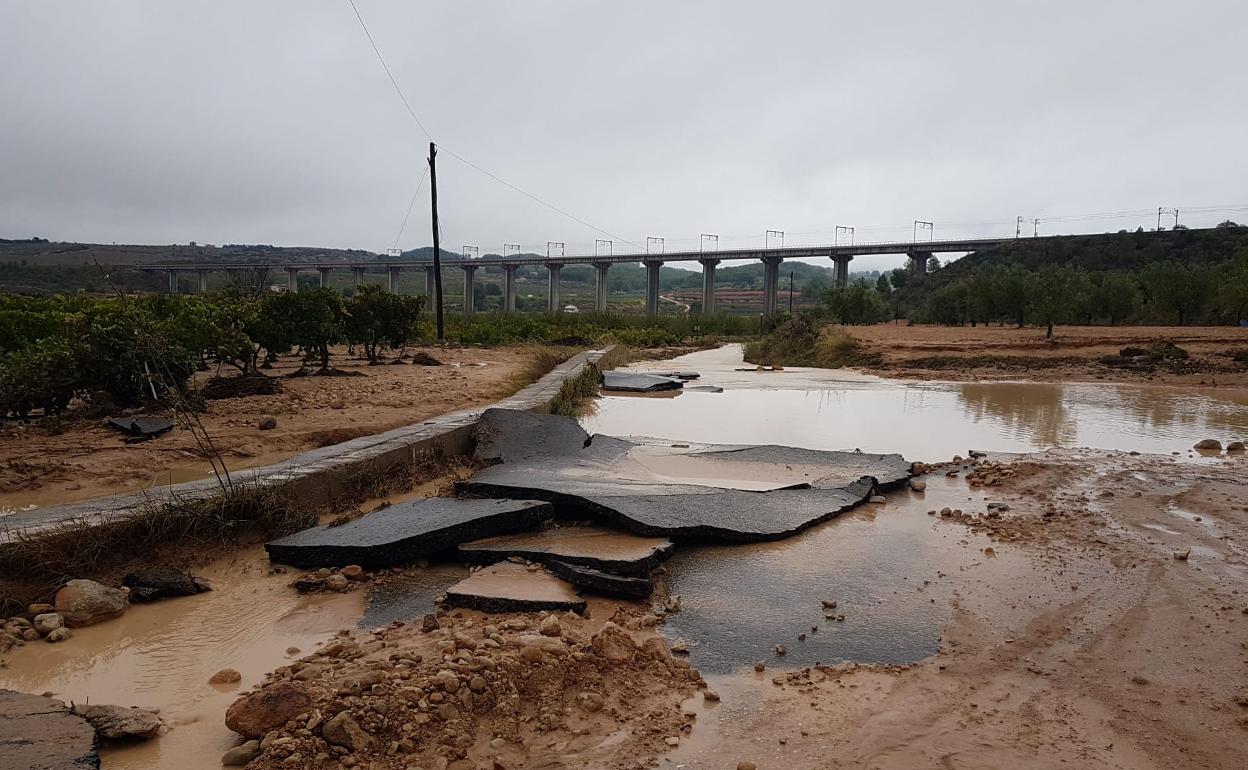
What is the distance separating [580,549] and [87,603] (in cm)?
240

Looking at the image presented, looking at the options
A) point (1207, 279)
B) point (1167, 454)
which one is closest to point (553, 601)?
point (1167, 454)

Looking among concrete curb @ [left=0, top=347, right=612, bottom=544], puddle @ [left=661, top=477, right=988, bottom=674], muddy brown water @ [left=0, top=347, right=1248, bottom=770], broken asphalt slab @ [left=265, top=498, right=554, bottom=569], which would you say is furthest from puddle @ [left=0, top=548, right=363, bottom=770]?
puddle @ [left=661, top=477, right=988, bottom=674]

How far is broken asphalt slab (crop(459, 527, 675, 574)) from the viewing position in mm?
4131

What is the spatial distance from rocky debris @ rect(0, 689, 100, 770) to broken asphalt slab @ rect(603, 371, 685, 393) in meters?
12.3

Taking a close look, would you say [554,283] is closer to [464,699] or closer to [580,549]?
[580,549]

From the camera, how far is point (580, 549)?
4.36 m

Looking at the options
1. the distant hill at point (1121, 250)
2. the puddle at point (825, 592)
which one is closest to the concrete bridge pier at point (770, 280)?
the distant hill at point (1121, 250)

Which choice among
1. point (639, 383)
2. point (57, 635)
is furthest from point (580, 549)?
point (639, 383)

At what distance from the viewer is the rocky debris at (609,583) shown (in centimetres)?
388

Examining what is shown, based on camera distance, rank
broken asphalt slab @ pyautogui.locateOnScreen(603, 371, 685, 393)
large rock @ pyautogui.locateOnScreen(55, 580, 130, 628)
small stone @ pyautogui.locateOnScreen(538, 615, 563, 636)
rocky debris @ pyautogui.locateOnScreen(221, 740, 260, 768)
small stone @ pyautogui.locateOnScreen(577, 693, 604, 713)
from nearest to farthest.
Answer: rocky debris @ pyautogui.locateOnScreen(221, 740, 260, 768) → small stone @ pyautogui.locateOnScreen(577, 693, 604, 713) → small stone @ pyautogui.locateOnScreen(538, 615, 563, 636) → large rock @ pyautogui.locateOnScreen(55, 580, 130, 628) → broken asphalt slab @ pyautogui.locateOnScreen(603, 371, 685, 393)

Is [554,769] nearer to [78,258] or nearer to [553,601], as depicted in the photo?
[553,601]

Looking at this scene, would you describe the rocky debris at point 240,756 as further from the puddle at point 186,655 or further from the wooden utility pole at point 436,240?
the wooden utility pole at point 436,240

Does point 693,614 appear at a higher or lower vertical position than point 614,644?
lower

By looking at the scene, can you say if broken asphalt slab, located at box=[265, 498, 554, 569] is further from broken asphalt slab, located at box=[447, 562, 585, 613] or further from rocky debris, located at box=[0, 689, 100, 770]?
rocky debris, located at box=[0, 689, 100, 770]
